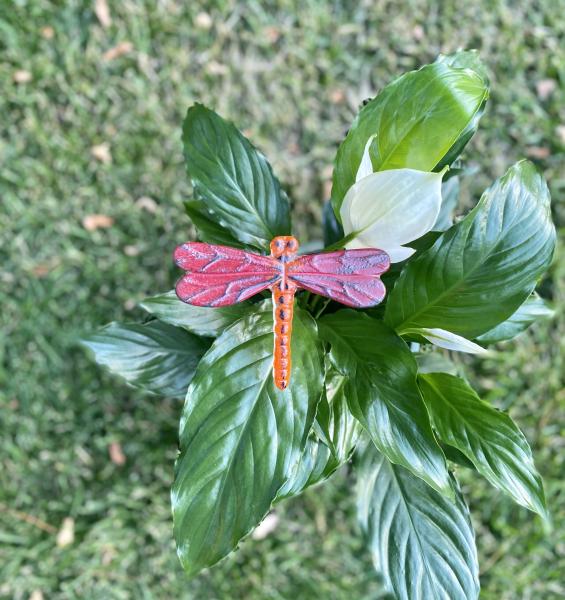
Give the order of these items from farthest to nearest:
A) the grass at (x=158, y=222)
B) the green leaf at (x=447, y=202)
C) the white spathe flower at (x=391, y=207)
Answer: the grass at (x=158, y=222), the green leaf at (x=447, y=202), the white spathe flower at (x=391, y=207)

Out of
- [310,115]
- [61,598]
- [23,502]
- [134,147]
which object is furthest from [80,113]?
[61,598]

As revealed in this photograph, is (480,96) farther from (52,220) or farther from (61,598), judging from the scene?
(61,598)

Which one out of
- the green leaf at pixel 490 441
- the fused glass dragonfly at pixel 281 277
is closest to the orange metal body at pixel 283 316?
the fused glass dragonfly at pixel 281 277

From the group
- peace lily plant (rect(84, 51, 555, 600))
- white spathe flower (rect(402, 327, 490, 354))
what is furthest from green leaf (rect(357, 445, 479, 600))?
white spathe flower (rect(402, 327, 490, 354))

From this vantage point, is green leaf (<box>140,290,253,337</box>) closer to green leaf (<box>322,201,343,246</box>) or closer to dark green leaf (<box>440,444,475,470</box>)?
green leaf (<box>322,201,343,246</box>)

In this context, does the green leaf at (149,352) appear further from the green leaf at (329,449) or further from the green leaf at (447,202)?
the green leaf at (447,202)

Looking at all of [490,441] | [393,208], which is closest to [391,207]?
[393,208]
